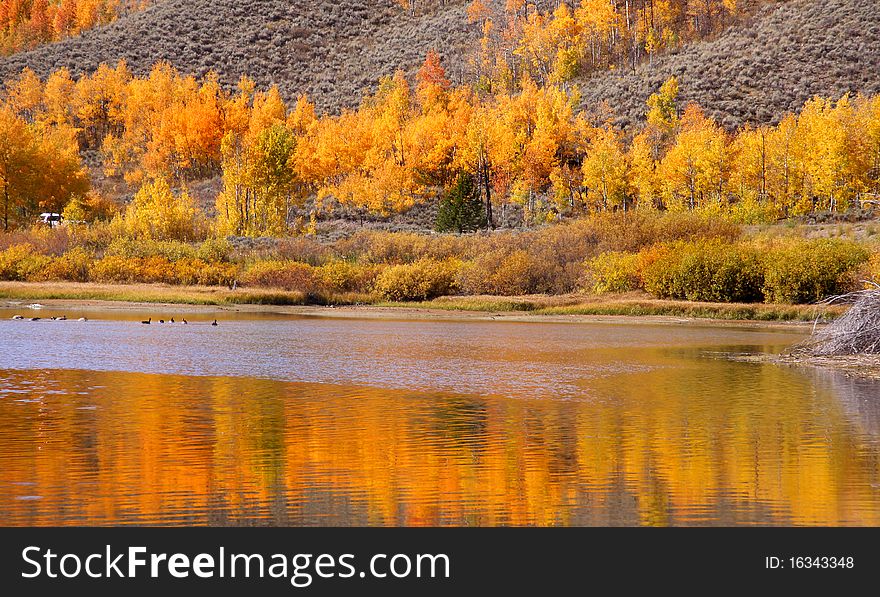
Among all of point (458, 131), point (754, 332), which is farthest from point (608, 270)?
point (458, 131)

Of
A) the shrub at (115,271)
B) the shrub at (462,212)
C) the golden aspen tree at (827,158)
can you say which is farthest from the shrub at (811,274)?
the shrub at (462,212)

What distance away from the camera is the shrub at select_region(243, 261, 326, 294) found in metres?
45.0

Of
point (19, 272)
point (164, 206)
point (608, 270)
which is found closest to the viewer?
point (608, 270)

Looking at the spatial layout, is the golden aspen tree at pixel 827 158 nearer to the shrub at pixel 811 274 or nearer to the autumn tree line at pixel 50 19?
the shrub at pixel 811 274

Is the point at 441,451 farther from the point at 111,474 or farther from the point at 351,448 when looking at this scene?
the point at 111,474

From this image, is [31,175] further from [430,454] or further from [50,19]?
[50,19]

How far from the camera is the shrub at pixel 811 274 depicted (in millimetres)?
34969

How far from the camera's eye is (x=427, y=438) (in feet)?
41.8

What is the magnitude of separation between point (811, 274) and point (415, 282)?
15892mm

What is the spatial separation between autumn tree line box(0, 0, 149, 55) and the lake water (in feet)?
Answer: 473

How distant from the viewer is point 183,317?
3644 centimetres

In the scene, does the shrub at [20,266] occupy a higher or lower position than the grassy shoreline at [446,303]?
higher

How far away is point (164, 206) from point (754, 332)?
39.9 meters

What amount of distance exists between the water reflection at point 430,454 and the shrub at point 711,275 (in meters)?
18.8
